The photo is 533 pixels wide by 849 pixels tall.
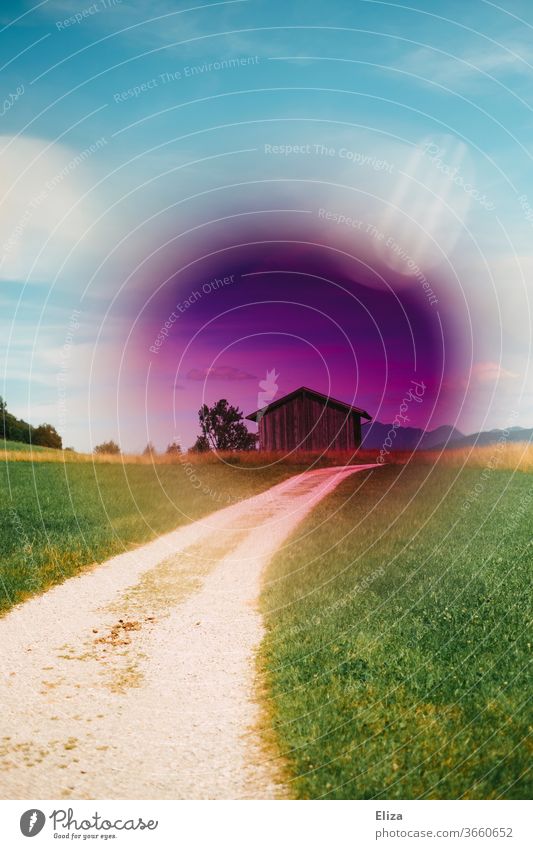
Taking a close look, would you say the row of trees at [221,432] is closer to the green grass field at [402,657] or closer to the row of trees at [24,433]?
the green grass field at [402,657]

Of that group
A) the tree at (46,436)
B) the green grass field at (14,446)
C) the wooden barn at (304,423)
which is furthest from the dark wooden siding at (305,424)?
the green grass field at (14,446)

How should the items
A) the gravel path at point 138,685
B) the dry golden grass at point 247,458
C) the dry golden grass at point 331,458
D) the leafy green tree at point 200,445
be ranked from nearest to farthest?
the gravel path at point 138,685 < the leafy green tree at point 200,445 < the dry golden grass at point 331,458 < the dry golden grass at point 247,458

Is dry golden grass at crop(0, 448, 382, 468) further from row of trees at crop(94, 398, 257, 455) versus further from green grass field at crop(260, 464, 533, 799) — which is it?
green grass field at crop(260, 464, 533, 799)

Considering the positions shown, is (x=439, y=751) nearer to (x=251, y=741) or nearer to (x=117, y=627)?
(x=251, y=741)

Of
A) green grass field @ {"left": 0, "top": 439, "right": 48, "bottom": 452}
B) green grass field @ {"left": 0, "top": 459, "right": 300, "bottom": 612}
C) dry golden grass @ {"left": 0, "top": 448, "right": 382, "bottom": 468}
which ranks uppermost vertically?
green grass field @ {"left": 0, "top": 439, "right": 48, "bottom": 452}

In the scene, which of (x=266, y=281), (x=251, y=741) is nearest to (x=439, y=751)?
(x=251, y=741)

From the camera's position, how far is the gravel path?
31.4 ft

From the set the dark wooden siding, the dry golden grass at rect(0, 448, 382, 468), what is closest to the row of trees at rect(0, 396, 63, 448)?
the dry golden grass at rect(0, 448, 382, 468)

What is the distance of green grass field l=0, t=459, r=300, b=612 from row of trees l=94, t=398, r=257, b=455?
955 mm

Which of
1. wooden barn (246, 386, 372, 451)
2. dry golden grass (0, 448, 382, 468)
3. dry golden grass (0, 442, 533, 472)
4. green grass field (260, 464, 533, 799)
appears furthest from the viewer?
wooden barn (246, 386, 372, 451)

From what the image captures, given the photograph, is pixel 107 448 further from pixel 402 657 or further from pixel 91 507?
pixel 402 657

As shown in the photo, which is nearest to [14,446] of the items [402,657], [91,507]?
[91,507]

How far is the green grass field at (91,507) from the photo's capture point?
19.1 metres

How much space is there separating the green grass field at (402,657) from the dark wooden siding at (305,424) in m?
9.21
